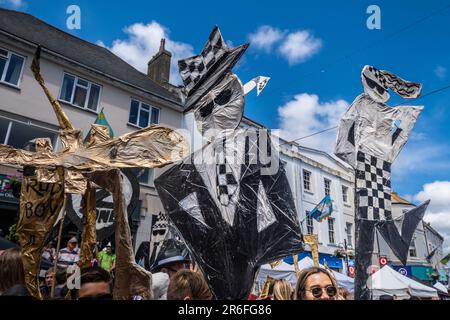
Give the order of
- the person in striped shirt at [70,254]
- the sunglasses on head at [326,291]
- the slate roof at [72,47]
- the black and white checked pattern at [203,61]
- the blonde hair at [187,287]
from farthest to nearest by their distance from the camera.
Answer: the slate roof at [72,47] → the person in striped shirt at [70,254] → the black and white checked pattern at [203,61] → the sunglasses on head at [326,291] → the blonde hair at [187,287]

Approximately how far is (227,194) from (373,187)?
2302mm

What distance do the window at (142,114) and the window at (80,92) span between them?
1541mm

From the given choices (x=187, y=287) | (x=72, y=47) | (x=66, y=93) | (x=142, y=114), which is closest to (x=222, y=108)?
(x=187, y=287)

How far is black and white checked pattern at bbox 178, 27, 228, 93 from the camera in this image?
4.95m

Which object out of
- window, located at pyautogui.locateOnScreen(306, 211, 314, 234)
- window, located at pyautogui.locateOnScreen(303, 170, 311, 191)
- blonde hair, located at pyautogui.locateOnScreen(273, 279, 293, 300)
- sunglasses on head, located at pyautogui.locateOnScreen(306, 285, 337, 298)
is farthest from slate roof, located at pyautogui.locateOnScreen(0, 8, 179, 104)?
sunglasses on head, located at pyautogui.locateOnScreen(306, 285, 337, 298)

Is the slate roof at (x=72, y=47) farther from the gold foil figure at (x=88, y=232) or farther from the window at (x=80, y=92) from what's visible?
the gold foil figure at (x=88, y=232)

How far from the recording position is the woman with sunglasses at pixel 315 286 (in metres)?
2.42

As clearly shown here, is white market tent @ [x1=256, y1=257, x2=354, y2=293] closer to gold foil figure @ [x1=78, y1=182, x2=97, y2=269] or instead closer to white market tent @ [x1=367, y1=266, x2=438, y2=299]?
white market tent @ [x1=367, y1=266, x2=438, y2=299]

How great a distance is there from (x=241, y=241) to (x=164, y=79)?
14.8 meters

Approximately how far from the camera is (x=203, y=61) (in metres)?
5.16

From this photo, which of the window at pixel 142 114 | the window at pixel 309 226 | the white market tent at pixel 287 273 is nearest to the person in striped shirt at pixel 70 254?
the white market tent at pixel 287 273

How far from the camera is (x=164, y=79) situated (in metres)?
17.0
